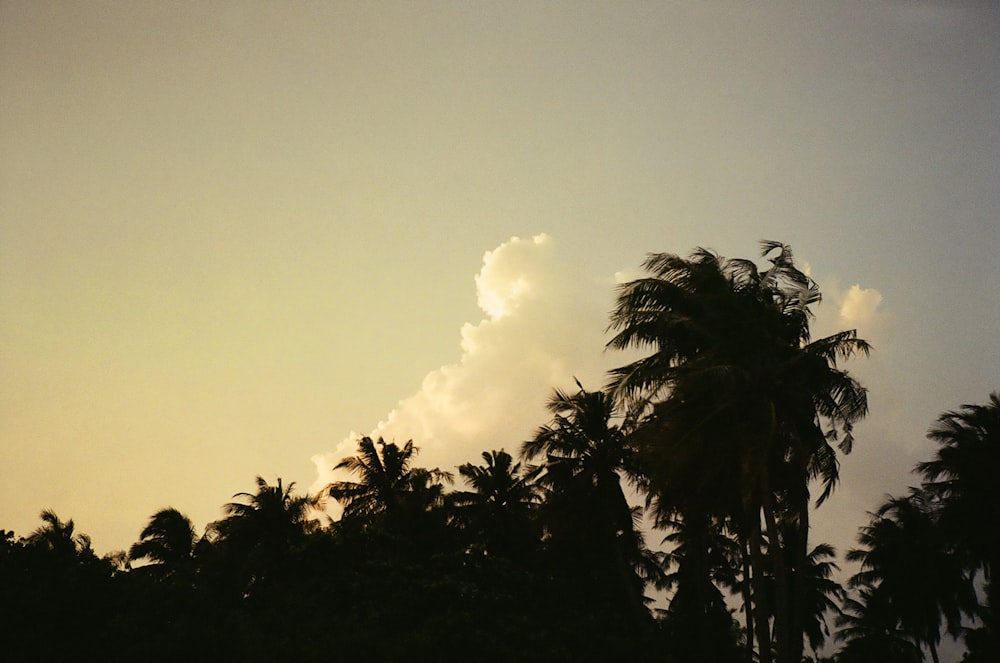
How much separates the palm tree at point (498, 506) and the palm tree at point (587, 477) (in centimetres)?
390

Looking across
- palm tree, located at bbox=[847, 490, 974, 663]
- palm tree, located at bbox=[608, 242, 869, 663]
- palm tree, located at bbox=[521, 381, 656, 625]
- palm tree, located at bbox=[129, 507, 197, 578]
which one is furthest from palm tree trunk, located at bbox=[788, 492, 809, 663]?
palm tree, located at bbox=[129, 507, 197, 578]

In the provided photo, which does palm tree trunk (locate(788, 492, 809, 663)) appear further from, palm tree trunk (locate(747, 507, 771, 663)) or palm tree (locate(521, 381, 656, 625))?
palm tree (locate(521, 381, 656, 625))

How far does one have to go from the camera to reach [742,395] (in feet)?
59.9

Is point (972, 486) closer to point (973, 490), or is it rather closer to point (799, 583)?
point (973, 490)

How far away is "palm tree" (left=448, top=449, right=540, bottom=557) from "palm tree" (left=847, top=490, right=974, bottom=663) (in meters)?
20.0

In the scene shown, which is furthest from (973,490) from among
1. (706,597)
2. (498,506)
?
(498,506)

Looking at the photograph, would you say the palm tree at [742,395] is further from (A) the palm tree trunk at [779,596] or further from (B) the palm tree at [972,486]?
(B) the palm tree at [972,486]

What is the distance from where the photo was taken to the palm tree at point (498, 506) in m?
35.8

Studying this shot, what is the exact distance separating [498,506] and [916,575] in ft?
76.2

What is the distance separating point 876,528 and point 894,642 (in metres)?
8.47

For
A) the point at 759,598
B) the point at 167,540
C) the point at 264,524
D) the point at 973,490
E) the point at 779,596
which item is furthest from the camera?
the point at 167,540

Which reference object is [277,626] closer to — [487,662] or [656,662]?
[487,662]

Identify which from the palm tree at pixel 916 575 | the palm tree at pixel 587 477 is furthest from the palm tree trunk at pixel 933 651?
the palm tree at pixel 587 477

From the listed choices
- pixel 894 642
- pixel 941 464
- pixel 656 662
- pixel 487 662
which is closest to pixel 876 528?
pixel 894 642
